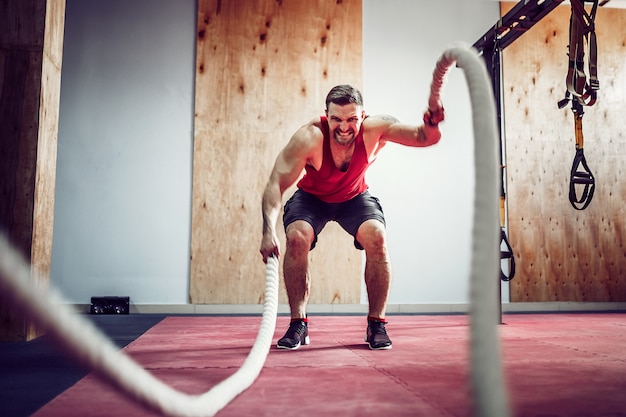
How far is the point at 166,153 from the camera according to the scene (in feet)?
16.2

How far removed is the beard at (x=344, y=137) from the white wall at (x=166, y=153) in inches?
100

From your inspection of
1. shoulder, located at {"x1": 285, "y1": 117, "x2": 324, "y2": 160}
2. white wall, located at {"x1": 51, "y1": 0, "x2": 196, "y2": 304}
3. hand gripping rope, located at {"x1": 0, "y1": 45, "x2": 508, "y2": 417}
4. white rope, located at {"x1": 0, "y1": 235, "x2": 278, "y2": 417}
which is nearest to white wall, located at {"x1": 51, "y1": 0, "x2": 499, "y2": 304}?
white wall, located at {"x1": 51, "y1": 0, "x2": 196, "y2": 304}

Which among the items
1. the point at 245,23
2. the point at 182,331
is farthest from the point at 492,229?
the point at 245,23

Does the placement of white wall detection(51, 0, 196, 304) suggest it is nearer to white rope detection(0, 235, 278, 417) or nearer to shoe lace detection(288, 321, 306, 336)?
shoe lace detection(288, 321, 306, 336)

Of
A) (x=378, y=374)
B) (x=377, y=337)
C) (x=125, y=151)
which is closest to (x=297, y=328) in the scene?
(x=377, y=337)

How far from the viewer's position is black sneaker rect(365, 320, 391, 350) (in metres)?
2.48

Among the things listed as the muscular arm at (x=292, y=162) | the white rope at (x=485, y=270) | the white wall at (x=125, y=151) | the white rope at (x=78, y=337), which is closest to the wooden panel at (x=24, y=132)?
the muscular arm at (x=292, y=162)

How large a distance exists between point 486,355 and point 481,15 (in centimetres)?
536

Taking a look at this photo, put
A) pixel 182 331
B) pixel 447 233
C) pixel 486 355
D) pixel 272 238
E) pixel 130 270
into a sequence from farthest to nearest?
pixel 447 233, pixel 130 270, pixel 182 331, pixel 272 238, pixel 486 355

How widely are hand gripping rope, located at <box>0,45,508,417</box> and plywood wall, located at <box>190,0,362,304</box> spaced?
374 centimetres

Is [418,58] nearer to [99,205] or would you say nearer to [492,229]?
[99,205]

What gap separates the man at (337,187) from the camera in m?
2.49

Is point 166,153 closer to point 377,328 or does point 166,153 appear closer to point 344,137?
point 344,137

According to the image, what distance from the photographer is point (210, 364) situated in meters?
2.11
